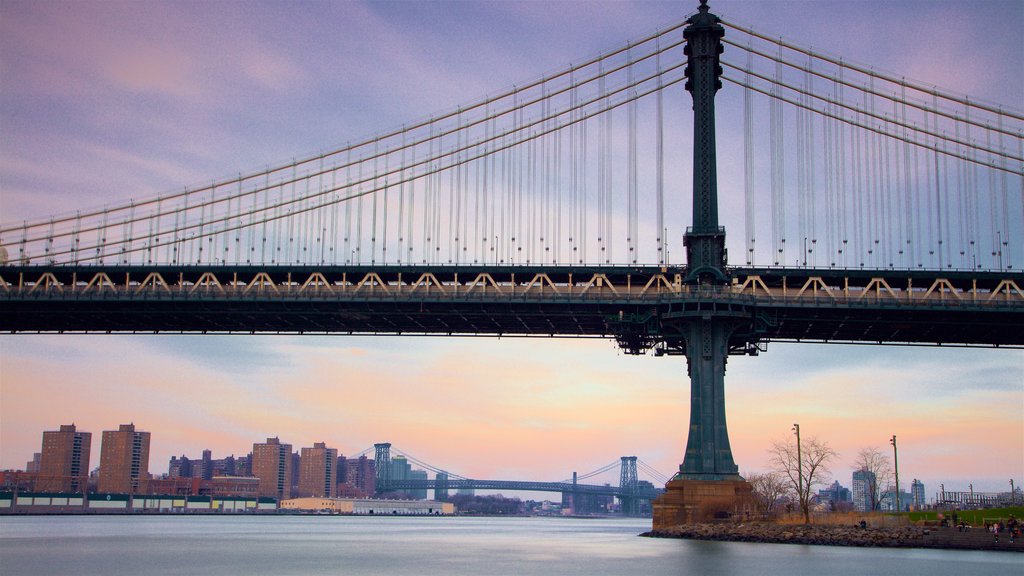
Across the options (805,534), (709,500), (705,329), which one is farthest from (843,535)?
(705,329)

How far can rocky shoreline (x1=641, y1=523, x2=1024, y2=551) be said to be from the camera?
63594 mm

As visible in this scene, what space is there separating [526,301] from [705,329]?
499 inches

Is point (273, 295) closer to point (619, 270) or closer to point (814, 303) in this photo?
point (619, 270)

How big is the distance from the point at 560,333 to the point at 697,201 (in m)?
19.2

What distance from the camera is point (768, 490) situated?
92.5 m

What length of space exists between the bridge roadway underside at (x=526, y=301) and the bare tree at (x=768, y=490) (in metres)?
12.4

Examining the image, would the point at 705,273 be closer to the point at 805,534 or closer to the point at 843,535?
the point at 805,534

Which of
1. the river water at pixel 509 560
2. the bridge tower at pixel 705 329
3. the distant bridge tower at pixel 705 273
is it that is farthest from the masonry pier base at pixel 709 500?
the river water at pixel 509 560

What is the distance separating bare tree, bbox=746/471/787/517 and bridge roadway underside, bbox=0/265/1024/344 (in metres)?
12.4

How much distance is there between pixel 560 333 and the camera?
91.1 m

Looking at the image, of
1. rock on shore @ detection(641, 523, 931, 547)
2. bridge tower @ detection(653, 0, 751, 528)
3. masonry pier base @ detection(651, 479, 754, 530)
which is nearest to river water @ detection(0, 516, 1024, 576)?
rock on shore @ detection(641, 523, 931, 547)

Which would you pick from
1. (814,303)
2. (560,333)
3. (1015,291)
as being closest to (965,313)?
(1015,291)

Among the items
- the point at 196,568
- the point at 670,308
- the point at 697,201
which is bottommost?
the point at 196,568

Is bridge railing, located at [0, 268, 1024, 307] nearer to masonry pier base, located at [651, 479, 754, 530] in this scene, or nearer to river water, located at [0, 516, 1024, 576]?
masonry pier base, located at [651, 479, 754, 530]
